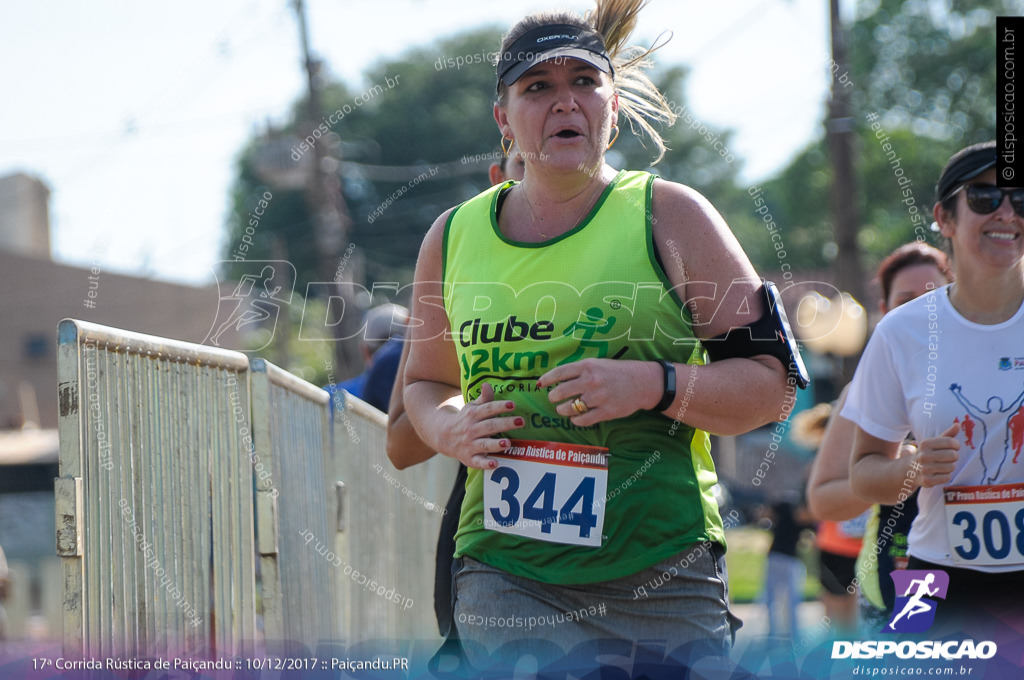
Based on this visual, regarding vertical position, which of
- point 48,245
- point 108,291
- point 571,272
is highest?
point 48,245

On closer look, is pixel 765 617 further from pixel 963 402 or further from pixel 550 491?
pixel 550 491

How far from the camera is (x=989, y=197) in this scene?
2879 mm

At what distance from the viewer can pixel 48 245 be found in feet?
123

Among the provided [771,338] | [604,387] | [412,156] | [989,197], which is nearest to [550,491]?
[604,387]

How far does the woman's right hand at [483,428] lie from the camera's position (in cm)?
236

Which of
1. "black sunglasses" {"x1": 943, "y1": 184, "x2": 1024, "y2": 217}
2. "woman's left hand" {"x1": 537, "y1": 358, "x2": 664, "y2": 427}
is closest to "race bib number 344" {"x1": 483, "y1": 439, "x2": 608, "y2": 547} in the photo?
"woman's left hand" {"x1": 537, "y1": 358, "x2": 664, "y2": 427}

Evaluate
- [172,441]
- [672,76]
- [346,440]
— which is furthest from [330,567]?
[672,76]

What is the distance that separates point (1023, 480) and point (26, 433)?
29404mm

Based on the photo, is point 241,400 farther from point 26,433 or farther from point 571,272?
point 26,433

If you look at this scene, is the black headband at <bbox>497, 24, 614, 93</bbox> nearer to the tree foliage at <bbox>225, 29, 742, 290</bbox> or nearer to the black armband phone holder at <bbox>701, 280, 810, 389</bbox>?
the black armband phone holder at <bbox>701, 280, 810, 389</bbox>

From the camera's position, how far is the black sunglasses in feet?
9.36

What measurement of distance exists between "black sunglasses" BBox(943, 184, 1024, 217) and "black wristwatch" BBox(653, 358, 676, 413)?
1.18 m

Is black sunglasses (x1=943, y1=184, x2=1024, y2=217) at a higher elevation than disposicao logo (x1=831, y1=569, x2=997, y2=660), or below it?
higher

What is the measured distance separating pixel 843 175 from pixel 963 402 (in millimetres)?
8346
